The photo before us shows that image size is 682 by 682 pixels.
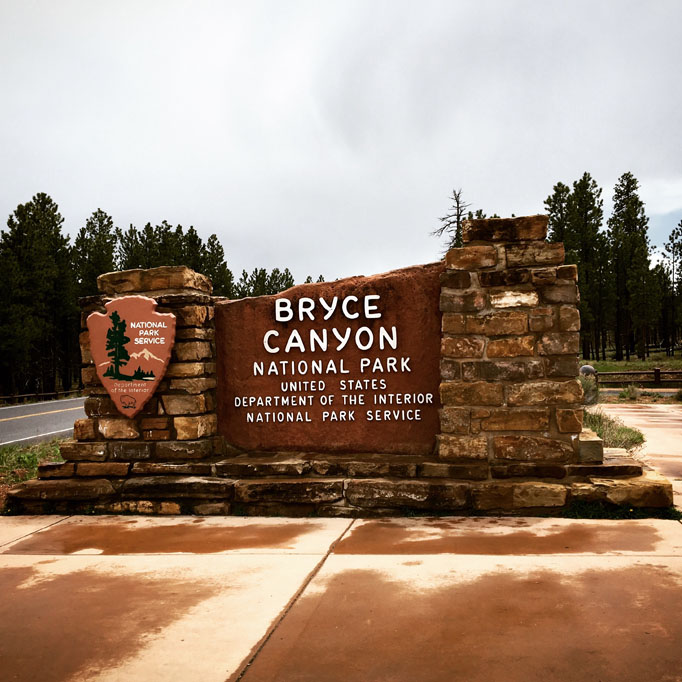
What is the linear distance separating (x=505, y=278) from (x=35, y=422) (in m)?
15.3

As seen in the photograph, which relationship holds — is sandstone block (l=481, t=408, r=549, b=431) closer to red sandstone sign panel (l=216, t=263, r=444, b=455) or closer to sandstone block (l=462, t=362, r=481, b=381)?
sandstone block (l=462, t=362, r=481, b=381)

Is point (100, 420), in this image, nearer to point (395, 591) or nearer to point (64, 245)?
point (395, 591)

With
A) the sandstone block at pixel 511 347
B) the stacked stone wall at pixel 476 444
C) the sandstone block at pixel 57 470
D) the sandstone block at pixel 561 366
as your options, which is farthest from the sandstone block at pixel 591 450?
the sandstone block at pixel 57 470

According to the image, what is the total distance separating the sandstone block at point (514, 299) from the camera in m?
4.67

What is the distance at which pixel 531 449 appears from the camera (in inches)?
182

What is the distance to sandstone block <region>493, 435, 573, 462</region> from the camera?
4605 mm

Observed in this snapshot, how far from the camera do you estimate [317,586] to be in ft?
10.6

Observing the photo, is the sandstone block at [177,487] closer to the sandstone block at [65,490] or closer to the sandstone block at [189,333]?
the sandstone block at [65,490]

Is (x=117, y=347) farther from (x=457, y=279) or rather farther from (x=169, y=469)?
(x=457, y=279)

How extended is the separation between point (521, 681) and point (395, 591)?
980 mm

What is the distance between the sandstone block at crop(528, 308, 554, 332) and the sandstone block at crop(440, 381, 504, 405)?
525 millimetres

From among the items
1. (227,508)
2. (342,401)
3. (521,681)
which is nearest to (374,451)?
(342,401)

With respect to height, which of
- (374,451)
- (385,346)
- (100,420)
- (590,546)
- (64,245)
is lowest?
(590,546)

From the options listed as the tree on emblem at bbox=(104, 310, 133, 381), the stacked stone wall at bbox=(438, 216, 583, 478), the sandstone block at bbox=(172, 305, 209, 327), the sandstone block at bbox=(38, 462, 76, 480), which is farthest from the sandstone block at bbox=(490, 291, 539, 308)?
the sandstone block at bbox=(38, 462, 76, 480)
